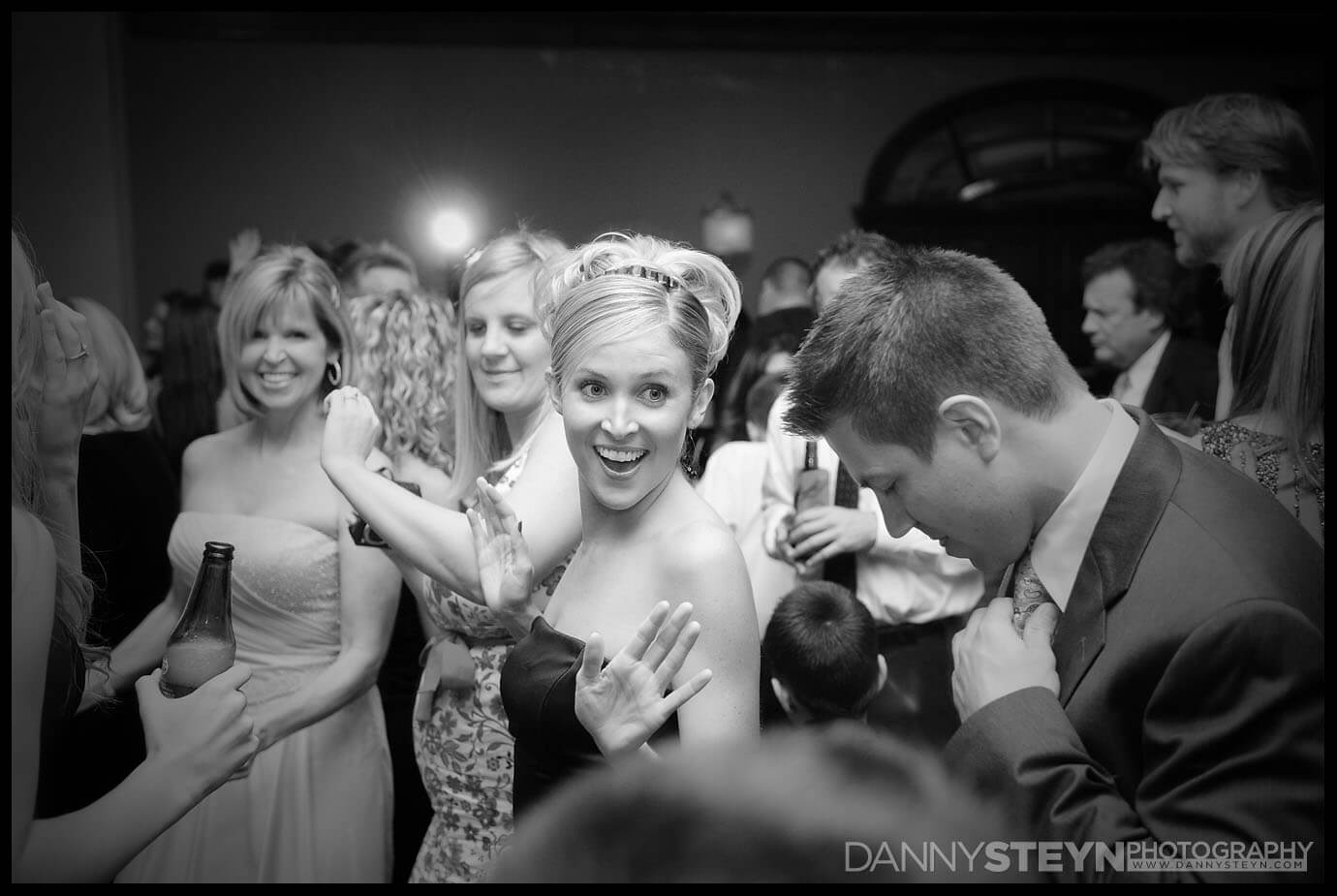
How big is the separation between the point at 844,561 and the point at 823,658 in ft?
1.44

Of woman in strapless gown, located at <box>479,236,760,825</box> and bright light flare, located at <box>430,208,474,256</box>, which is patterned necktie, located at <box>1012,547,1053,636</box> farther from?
bright light flare, located at <box>430,208,474,256</box>

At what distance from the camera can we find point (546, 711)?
150 cm

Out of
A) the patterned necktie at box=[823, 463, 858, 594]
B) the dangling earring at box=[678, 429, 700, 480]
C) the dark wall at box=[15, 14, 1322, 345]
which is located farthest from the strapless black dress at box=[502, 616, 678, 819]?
A: the dark wall at box=[15, 14, 1322, 345]

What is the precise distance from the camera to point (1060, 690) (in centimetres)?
119

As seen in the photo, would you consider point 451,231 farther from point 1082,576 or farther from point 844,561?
Result: point 1082,576

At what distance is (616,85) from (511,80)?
0.55 metres

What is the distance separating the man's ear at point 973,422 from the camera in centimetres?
123

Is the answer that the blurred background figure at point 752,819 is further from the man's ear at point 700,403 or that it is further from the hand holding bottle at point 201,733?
the man's ear at point 700,403

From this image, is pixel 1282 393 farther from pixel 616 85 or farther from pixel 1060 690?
pixel 616 85

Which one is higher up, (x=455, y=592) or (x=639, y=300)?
(x=639, y=300)

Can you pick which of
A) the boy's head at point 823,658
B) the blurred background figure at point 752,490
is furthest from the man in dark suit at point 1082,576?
the blurred background figure at point 752,490

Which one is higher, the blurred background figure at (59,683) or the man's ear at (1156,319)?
the man's ear at (1156,319)

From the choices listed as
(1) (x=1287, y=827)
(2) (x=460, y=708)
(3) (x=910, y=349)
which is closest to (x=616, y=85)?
(2) (x=460, y=708)

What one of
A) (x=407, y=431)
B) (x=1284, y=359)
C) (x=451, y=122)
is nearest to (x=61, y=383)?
(x=407, y=431)
